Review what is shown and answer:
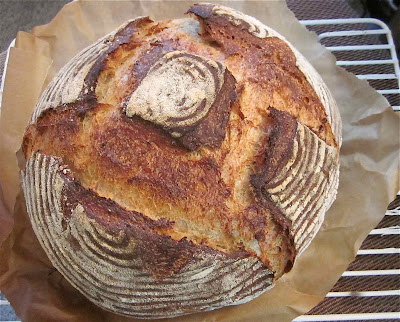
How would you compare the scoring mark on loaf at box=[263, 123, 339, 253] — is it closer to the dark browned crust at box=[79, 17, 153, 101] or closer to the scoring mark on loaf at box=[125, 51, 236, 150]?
the scoring mark on loaf at box=[125, 51, 236, 150]

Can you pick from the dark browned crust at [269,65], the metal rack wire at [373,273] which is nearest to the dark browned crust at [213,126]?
the dark browned crust at [269,65]

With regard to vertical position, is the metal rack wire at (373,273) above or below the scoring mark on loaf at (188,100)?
below

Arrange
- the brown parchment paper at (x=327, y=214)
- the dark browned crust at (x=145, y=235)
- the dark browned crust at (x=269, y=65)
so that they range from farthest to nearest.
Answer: the brown parchment paper at (x=327, y=214)
the dark browned crust at (x=269, y=65)
the dark browned crust at (x=145, y=235)

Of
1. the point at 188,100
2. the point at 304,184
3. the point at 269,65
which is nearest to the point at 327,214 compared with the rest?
the point at 304,184

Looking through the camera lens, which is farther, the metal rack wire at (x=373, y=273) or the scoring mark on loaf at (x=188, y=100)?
the metal rack wire at (x=373, y=273)

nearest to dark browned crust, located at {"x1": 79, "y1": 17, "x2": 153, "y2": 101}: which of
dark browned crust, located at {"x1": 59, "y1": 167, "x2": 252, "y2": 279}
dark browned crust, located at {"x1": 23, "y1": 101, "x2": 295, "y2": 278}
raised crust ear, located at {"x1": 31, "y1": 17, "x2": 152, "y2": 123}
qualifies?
raised crust ear, located at {"x1": 31, "y1": 17, "x2": 152, "y2": 123}

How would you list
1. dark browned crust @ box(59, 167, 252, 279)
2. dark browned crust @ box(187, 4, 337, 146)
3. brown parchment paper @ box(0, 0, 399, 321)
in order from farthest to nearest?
brown parchment paper @ box(0, 0, 399, 321)
dark browned crust @ box(187, 4, 337, 146)
dark browned crust @ box(59, 167, 252, 279)

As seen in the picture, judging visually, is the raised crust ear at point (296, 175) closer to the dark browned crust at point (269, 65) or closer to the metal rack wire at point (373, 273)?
the dark browned crust at point (269, 65)

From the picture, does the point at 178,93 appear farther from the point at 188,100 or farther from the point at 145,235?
the point at 145,235
